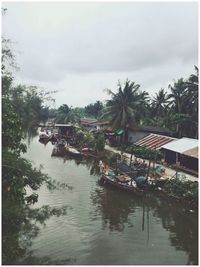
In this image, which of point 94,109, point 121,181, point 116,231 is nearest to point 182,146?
point 121,181

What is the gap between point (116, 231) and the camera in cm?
1966

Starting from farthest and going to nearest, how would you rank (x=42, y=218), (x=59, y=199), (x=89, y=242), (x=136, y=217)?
1. (x=59, y=199)
2. (x=136, y=217)
3. (x=89, y=242)
4. (x=42, y=218)

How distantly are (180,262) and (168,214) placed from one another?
6986mm

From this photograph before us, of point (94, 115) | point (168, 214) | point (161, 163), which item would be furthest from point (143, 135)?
point (94, 115)

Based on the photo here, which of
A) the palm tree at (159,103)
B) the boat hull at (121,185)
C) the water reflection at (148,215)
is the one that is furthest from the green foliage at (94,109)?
the water reflection at (148,215)

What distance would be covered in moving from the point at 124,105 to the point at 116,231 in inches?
1135

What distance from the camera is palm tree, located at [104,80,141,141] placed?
46.2m

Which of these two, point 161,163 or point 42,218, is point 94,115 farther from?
point 42,218

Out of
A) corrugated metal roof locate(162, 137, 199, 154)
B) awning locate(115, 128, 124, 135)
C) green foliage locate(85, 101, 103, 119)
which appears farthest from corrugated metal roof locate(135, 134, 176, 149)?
green foliage locate(85, 101, 103, 119)

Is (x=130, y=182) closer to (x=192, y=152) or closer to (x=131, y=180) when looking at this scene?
(x=131, y=180)

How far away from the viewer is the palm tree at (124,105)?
4625cm

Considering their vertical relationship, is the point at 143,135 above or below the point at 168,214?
above

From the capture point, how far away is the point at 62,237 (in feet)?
59.4

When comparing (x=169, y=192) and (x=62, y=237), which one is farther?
(x=169, y=192)
